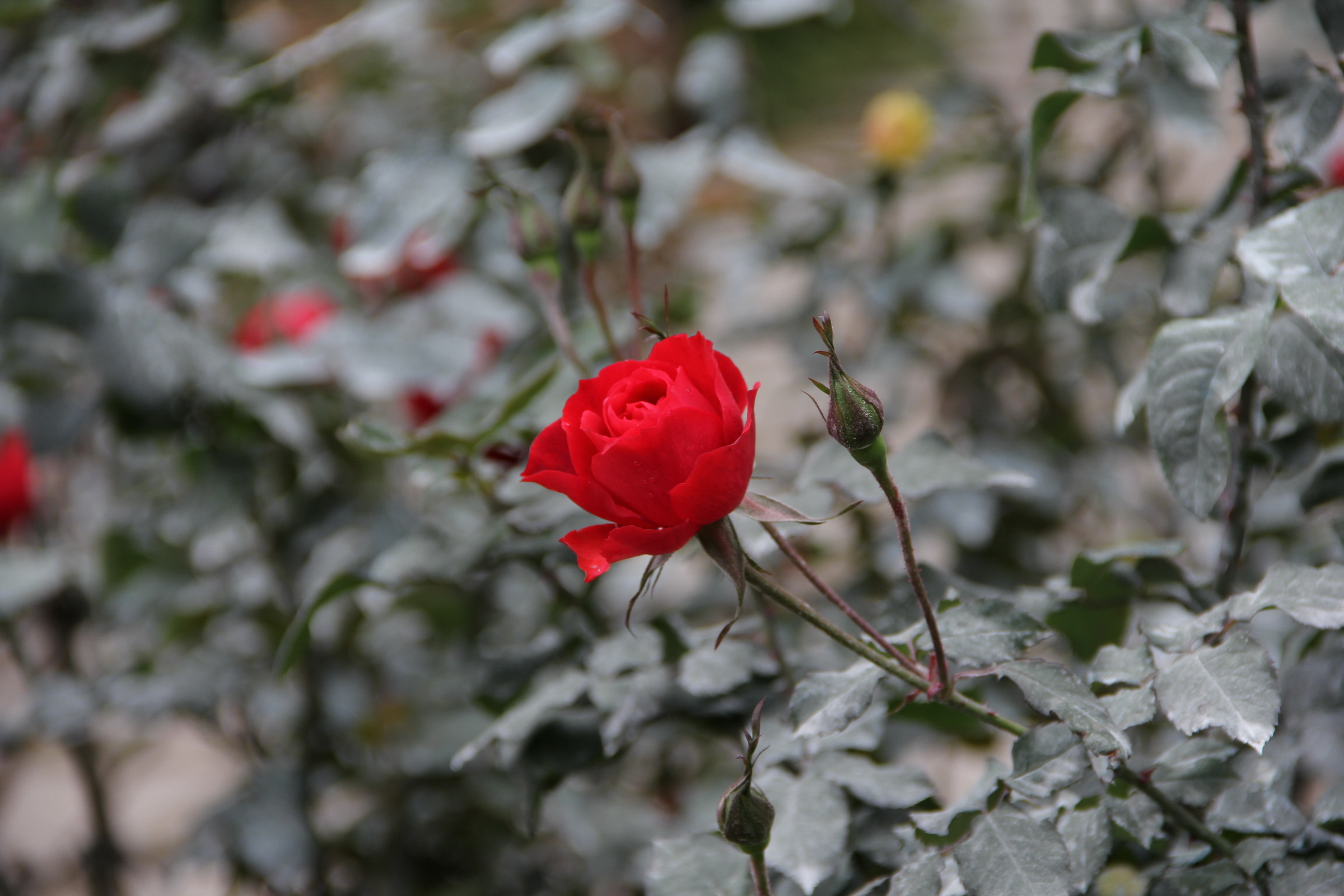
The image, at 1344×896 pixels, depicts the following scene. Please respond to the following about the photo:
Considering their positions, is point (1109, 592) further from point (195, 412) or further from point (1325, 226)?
point (195, 412)

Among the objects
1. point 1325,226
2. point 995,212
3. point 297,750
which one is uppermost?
point 1325,226

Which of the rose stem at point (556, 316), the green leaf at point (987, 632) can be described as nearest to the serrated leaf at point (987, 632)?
the green leaf at point (987, 632)

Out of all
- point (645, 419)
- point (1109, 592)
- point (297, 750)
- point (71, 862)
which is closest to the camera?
point (645, 419)

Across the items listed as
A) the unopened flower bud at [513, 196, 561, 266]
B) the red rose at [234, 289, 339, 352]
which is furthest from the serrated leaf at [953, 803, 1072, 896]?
the red rose at [234, 289, 339, 352]

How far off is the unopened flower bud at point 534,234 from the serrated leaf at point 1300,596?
0.35 meters

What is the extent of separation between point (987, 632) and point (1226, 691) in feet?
0.26

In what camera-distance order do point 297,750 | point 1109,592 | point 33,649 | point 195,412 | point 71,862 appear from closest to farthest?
1. point 1109,592
2. point 195,412
3. point 297,750
4. point 71,862
5. point 33,649

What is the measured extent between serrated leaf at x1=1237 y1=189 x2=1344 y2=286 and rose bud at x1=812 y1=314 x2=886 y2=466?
18 cm

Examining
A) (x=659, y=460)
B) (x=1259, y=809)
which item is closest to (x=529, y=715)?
(x=659, y=460)

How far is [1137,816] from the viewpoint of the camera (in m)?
Result: 0.36

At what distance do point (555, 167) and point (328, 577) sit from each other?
49 centimetres

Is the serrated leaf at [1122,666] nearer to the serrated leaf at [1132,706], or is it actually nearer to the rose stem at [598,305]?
the serrated leaf at [1132,706]

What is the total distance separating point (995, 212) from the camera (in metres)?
0.88

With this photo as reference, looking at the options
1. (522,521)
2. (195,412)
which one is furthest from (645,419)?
(195,412)
